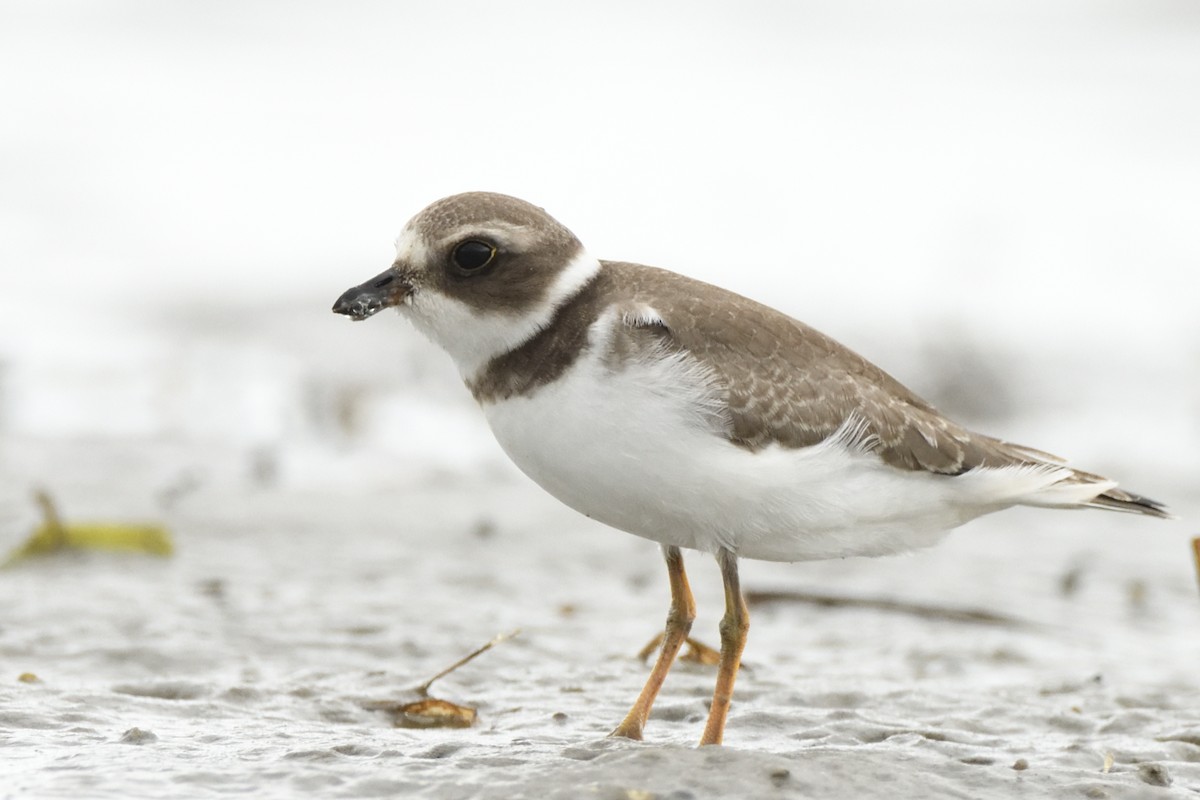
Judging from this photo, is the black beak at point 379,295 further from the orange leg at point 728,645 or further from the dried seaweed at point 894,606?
the dried seaweed at point 894,606

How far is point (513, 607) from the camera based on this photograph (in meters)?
7.23

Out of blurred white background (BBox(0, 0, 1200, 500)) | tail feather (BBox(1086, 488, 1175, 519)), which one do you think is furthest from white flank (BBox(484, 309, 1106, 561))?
blurred white background (BBox(0, 0, 1200, 500))

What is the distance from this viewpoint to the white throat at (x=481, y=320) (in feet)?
15.2

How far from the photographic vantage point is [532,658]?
6.25 m

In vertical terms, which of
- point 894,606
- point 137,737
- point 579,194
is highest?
point 579,194

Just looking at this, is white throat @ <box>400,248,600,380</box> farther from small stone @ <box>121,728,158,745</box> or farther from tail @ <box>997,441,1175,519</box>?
tail @ <box>997,441,1175,519</box>

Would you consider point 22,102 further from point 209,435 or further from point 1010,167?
point 1010,167

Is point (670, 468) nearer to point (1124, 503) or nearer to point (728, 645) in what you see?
point (728, 645)

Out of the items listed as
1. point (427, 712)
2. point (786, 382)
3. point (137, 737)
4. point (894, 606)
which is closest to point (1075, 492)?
point (786, 382)

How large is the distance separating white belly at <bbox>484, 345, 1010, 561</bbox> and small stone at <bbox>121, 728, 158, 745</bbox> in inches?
55.3

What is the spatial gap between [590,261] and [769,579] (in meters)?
3.45

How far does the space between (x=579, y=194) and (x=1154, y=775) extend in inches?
493

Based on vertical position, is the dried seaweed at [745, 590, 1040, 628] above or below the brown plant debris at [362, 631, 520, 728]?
above

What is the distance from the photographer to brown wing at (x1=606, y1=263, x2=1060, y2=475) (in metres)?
4.66
